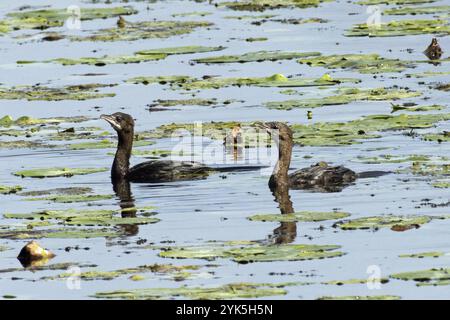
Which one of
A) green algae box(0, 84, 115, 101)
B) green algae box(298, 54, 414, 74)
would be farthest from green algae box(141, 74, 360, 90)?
green algae box(0, 84, 115, 101)

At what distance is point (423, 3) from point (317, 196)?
21727 mm

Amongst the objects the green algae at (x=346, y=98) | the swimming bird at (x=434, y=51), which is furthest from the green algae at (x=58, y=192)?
the swimming bird at (x=434, y=51)

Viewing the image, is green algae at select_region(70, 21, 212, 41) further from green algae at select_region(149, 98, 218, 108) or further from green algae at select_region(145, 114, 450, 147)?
green algae at select_region(145, 114, 450, 147)

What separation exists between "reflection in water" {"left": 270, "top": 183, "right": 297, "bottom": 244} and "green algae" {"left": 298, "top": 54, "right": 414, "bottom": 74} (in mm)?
9200

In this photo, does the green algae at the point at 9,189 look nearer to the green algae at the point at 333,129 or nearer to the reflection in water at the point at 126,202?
the reflection in water at the point at 126,202

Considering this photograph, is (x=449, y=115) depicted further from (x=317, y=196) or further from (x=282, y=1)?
(x=282, y=1)

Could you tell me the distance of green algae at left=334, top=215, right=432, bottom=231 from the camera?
19.9 m

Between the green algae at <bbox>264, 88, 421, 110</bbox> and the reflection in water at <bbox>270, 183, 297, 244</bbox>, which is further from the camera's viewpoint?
the green algae at <bbox>264, 88, 421, 110</bbox>

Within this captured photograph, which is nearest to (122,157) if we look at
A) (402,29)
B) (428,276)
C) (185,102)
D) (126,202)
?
(126,202)

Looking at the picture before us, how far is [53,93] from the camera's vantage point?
32312mm

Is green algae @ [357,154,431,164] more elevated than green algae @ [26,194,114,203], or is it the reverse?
green algae @ [26,194,114,203]

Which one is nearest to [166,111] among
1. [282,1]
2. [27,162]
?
[27,162]

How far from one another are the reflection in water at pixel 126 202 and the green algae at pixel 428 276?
4.24 meters

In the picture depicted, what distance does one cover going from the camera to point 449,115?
89.2ft
